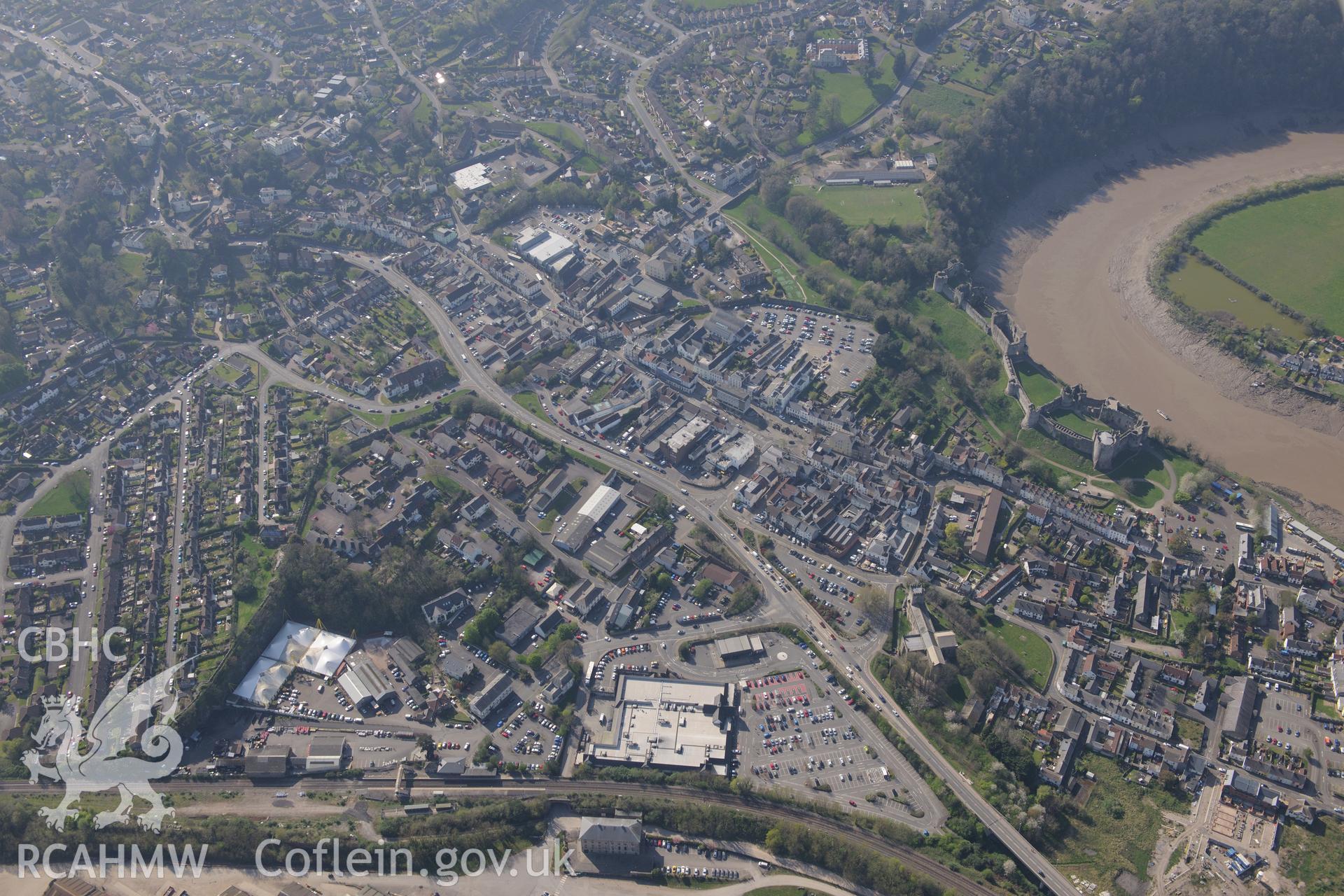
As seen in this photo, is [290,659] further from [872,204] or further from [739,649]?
[872,204]

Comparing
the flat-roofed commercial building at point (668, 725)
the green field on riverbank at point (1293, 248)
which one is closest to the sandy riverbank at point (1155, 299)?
the green field on riverbank at point (1293, 248)

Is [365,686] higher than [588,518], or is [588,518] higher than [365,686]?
[588,518]

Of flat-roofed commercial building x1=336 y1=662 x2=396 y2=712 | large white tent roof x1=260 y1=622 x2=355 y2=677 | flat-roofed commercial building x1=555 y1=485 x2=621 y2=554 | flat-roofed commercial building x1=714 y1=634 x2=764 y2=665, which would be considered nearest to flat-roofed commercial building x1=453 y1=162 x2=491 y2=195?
flat-roofed commercial building x1=555 y1=485 x2=621 y2=554

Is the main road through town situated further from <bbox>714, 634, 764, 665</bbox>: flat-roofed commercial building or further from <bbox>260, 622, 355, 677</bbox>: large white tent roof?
<bbox>260, 622, 355, 677</bbox>: large white tent roof

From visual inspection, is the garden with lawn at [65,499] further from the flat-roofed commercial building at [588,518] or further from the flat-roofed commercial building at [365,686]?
the flat-roofed commercial building at [588,518]

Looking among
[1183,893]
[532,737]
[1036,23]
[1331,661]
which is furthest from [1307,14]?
[532,737]

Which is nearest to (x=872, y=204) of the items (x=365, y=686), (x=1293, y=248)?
(x=1293, y=248)
